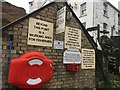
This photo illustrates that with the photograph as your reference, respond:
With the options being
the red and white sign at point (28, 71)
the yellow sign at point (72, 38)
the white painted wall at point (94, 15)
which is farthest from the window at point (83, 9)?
the red and white sign at point (28, 71)

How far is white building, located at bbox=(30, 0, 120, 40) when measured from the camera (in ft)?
57.2

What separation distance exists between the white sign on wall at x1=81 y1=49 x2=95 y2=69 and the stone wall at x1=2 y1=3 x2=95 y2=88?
143 mm

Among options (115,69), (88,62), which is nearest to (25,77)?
(88,62)

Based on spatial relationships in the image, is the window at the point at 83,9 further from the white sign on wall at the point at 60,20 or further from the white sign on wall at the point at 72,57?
the white sign on wall at the point at 60,20

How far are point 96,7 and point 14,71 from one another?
50.7ft

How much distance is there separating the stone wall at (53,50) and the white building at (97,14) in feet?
34.4

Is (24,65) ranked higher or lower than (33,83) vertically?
higher

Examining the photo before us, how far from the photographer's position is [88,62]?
20.0ft

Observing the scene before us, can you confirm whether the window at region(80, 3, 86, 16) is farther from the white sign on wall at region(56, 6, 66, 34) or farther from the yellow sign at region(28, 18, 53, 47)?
the yellow sign at region(28, 18, 53, 47)

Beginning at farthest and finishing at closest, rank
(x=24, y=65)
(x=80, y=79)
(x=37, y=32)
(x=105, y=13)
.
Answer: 1. (x=105, y=13)
2. (x=80, y=79)
3. (x=37, y=32)
4. (x=24, y=65)

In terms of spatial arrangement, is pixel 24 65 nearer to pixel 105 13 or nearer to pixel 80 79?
pixel 80 79

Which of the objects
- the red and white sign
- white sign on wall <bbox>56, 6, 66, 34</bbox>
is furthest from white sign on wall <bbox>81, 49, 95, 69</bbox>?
the red and white sign

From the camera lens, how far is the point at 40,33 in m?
4.59

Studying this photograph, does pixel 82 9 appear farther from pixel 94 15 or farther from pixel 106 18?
pixel 106 18
